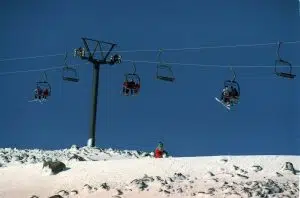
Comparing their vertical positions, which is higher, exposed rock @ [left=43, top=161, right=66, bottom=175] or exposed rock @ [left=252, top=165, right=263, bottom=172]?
exposed rock @ [left=252, top=165, right=263, bottom=172]

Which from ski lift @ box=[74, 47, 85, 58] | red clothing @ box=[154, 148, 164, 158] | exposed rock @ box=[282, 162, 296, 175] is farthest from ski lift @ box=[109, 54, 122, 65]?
exposed rock @ box=[282, 162, 296, 175]

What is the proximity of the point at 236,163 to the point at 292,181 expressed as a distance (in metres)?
2.93

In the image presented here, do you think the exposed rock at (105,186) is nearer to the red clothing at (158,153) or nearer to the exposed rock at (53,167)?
the exposed rock at (53,167)

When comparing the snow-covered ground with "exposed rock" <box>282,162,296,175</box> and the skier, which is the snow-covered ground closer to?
"exposed rock" <box>282,162,296,175</box>

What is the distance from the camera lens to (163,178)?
23562mm

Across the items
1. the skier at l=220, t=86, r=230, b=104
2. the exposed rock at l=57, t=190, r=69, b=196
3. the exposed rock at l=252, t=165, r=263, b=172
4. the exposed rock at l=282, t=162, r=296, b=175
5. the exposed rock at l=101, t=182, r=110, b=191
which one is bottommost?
the exposed rock at l=57, t=190, r=69, b=196

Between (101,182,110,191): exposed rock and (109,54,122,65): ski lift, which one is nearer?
(101,182,110,191): exposed rock

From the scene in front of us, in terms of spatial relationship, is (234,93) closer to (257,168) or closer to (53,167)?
(257,168)

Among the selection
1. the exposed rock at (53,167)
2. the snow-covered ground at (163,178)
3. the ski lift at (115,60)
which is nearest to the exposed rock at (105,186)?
the snow-covered ground at (163,178)

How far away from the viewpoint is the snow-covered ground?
21953mm

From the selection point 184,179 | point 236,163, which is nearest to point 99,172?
point 184,179

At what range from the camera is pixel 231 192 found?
2138 cm

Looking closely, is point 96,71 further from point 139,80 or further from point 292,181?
point 292,181

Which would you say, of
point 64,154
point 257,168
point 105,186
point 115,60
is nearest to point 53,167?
point 105,186
